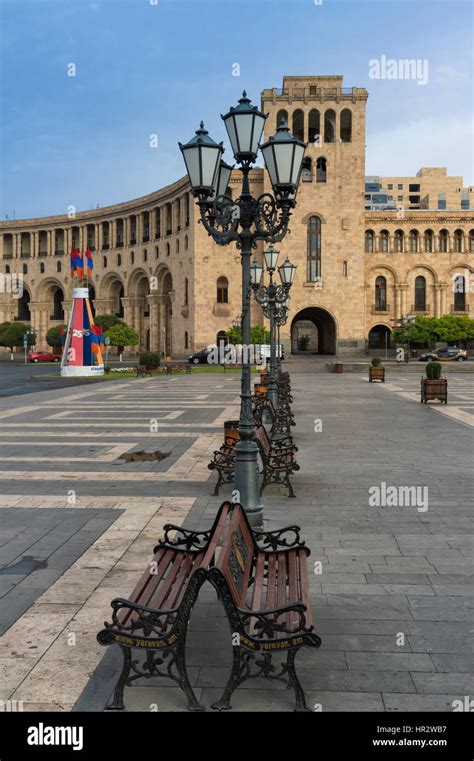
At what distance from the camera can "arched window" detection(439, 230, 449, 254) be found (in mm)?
59094

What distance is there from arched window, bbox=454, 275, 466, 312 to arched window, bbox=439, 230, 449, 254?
108 inches

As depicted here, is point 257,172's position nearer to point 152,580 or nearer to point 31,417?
point 31,417

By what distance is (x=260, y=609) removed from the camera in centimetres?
370

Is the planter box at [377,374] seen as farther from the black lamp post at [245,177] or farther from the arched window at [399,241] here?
the arched window at [399,241]

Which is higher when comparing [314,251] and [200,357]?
[314,251]

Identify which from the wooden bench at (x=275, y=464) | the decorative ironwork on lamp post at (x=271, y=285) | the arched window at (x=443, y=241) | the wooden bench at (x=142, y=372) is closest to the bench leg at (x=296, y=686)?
the wooden bench at (x=275, y=464)

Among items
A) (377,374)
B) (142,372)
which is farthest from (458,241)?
(142,372)

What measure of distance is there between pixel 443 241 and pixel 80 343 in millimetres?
37981

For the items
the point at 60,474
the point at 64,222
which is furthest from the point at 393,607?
the point at 64,222

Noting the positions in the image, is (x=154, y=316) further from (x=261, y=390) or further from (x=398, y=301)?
(x=261, y=390)

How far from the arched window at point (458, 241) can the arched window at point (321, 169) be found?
1431cm

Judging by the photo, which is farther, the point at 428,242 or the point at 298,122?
the point at 428,242

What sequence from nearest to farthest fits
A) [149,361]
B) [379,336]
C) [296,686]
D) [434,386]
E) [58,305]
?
[296,686], [434,386], [149,361], [379,336], [58,305]

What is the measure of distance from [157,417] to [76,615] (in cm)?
1165
